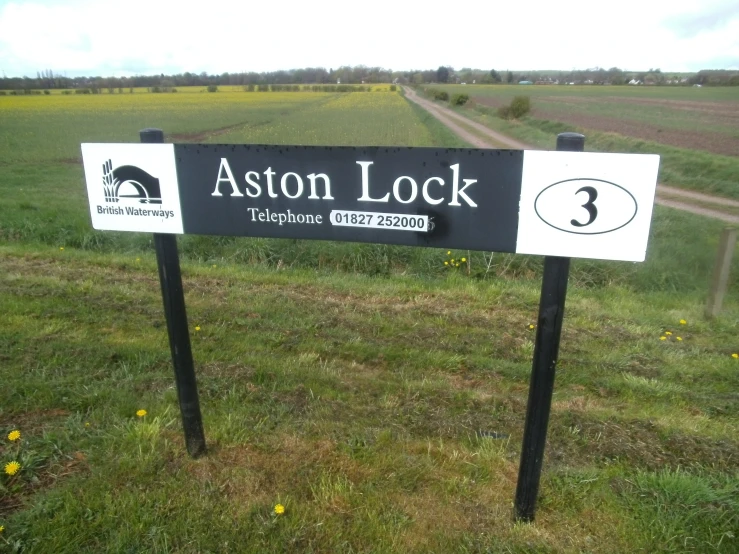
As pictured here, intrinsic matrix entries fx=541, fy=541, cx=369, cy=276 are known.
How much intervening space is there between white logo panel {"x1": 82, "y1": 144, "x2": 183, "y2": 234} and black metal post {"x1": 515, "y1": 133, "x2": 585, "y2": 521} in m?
1.43

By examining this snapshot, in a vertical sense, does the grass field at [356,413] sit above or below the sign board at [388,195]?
below

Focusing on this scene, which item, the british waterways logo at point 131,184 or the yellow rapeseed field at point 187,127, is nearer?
the british waterways logo at point 131,184

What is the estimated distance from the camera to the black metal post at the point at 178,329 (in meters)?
2.22

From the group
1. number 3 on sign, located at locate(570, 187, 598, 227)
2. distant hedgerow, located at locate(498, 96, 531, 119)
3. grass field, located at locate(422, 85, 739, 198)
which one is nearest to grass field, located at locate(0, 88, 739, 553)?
number 3 on sign, located at locate(570, 187, 598, 227)

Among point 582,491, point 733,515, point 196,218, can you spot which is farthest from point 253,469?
Answer: point 733,515

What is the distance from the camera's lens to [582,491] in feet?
7.39

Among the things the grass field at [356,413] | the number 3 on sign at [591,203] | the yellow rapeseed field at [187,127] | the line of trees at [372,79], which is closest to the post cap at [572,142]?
the number 3 on sign at [591,203]

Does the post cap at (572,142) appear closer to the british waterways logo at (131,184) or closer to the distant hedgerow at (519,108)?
the british waterways logo at (131,184)

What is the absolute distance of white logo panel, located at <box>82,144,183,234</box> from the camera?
7.07 ft

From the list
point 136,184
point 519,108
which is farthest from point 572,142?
point 519,108

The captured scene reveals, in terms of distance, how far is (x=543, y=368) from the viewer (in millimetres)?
1923

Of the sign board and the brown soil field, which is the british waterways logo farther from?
the brown soil field

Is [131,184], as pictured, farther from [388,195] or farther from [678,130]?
[678,130]

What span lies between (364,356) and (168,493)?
5.51 feet
